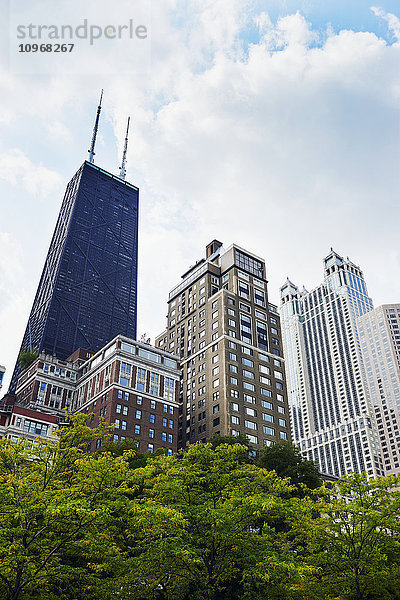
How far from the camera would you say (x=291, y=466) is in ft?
202

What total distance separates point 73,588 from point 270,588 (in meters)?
11.2

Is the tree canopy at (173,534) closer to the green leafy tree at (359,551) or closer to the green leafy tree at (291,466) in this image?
the green leafy tree at (359,551)

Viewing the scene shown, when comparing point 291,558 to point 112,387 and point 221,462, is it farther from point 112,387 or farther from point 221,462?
point 112,387

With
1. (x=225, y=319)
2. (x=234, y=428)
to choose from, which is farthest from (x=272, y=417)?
(x=225, y=319)

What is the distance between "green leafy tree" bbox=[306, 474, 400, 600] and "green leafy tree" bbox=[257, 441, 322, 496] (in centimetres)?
2964

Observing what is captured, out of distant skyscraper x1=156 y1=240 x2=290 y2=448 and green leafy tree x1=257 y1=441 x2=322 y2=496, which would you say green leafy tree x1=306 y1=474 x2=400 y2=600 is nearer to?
green leafy tree x1=257 y1=441 x2=322 y2=496

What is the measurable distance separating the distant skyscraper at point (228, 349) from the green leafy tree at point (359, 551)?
6658 cm

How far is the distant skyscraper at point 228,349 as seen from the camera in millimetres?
103125

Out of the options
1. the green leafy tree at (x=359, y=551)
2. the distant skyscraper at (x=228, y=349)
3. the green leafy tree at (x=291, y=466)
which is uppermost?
the distant skyscraper at (x=228, y=349)

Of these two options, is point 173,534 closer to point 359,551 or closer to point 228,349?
point 359,551

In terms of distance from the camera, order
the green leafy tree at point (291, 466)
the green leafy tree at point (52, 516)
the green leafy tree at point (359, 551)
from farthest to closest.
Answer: the green leafy tree at point (291, 466), the green leafy tree at point (359, 551), the green leafy tree at point (52, 516)

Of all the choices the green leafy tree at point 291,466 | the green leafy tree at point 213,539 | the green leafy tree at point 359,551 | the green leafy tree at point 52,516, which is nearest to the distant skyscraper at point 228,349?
the green leafy tree at point 291,466

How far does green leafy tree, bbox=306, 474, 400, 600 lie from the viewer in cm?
2945

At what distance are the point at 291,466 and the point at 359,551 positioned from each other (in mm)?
32355
